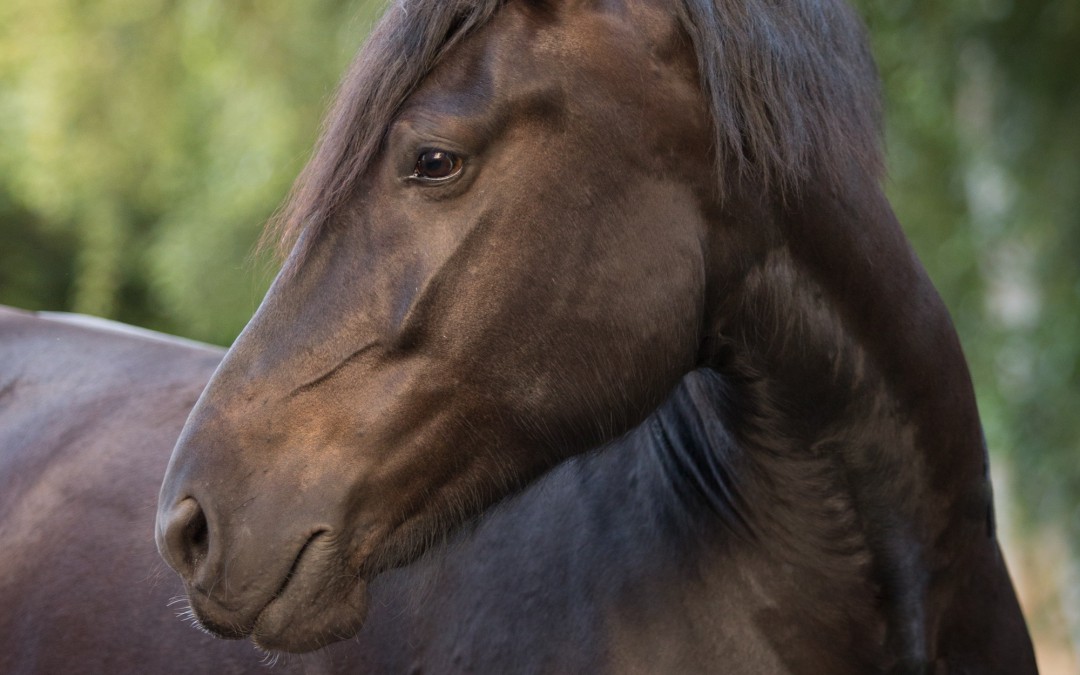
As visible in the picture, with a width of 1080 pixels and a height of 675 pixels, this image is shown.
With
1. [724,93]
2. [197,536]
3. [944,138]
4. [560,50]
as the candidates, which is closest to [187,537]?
[197,536]

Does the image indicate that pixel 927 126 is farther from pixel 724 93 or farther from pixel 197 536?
pixel 197 536

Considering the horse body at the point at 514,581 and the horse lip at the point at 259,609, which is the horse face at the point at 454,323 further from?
the horse body at the point at 514,581

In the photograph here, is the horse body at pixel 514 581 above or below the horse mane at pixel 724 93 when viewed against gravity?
below

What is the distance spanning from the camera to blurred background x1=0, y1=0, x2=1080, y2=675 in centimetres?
487

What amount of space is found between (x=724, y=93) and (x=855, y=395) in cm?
55

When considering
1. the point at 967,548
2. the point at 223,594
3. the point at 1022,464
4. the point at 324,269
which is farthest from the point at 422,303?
the point at 1022,464

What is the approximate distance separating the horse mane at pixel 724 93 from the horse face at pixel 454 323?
30mm

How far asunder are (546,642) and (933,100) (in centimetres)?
499

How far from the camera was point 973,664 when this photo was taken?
2.08 m

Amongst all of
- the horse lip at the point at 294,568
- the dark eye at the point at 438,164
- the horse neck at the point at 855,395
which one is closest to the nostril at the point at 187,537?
the horse lip at the point at 294,568

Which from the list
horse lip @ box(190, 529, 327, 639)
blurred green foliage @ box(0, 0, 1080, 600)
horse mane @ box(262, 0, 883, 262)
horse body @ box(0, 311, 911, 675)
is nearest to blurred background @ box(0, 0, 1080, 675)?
blurred green foliage @ box(0, 0, 1080, 600)

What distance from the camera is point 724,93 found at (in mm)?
1755

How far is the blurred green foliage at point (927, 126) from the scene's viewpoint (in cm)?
485

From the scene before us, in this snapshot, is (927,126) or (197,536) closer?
(197,536)
